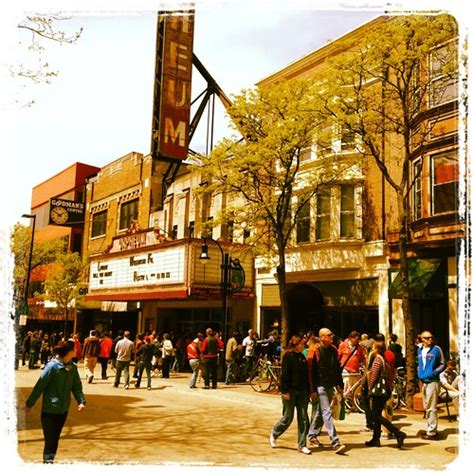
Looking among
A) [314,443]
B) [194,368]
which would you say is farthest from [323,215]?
[314,443]

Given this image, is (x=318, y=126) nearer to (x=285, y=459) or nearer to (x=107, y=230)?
(x=285, y=459)

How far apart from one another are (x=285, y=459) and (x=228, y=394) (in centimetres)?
867

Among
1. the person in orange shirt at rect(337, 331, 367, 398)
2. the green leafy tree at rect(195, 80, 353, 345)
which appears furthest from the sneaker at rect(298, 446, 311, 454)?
the green leafy tree at rect(195, 80, 353, 345)

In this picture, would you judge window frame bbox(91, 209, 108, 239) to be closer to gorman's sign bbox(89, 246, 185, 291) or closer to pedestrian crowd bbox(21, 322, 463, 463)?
gorman's sign bbox(89, 246, 185, 291)

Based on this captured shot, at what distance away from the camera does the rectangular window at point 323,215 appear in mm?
A: 22781

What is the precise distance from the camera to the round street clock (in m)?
41.5

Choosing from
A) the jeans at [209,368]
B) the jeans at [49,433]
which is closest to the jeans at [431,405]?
the jeans at [49,433]

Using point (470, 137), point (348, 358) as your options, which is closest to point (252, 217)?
point (348, 358)

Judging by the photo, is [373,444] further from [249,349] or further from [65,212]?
[65,212]

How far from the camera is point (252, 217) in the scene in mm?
20750

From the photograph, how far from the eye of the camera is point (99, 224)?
40.4 metres

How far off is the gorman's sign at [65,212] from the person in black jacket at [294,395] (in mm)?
35435

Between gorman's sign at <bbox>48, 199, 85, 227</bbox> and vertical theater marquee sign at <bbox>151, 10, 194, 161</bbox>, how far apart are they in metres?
16.3

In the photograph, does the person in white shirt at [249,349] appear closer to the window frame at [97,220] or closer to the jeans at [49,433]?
the jeans at [49,433]
